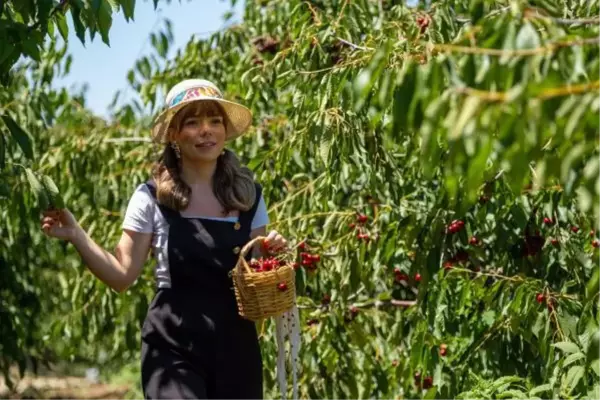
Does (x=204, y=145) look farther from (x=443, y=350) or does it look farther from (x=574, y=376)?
(x=443, y=350)

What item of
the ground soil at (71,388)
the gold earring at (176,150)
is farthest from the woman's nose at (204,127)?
the ground soil at (71,388)

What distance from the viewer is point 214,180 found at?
3.81 meters

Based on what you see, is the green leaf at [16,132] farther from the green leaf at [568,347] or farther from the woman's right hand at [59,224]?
the green leaf at [568,347]

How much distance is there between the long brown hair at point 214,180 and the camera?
3732 mm

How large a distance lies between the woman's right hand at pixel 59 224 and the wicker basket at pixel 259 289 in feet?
1.46

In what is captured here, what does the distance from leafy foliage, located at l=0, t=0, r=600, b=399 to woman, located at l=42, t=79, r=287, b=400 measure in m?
0.42

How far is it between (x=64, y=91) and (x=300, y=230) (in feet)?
7.84

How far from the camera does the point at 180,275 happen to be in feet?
12.2

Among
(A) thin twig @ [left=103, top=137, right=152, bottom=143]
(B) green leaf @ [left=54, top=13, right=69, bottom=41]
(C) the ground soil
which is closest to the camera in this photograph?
(B) green leaf @ [left=54, top=13, right=69, bottom=41]

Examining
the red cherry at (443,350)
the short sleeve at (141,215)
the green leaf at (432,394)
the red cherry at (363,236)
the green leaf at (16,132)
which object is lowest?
the green leaf at (432,394)

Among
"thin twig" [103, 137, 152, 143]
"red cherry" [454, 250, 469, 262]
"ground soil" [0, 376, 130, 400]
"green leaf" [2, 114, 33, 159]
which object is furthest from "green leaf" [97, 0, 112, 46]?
"ground soil" [0, 376, 130, 400]

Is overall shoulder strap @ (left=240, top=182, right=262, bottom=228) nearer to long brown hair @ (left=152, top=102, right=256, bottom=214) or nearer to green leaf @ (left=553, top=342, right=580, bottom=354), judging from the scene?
long brown hair @ (left=152, top=102, right=256, bottom=214)

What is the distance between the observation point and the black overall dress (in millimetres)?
3676

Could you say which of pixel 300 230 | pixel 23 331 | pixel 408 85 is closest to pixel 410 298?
pixel 300 230
